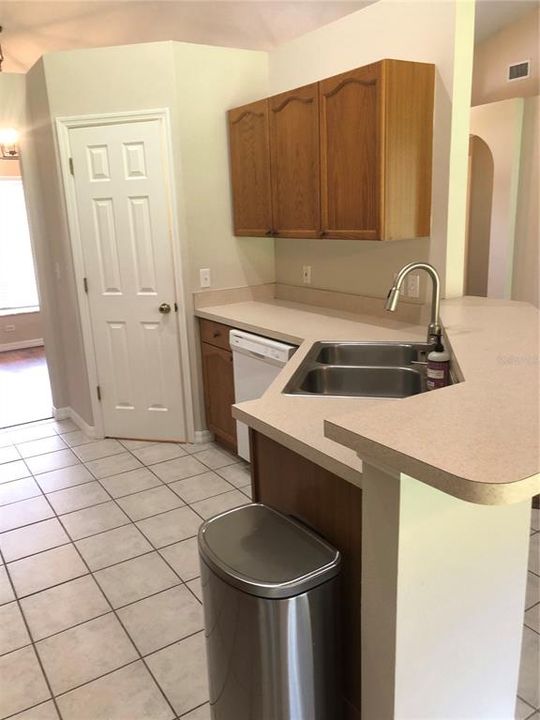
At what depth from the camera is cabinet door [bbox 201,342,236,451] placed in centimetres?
371

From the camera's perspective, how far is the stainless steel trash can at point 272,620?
1362mm

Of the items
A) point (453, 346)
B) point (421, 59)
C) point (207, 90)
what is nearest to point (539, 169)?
point (421, 59)

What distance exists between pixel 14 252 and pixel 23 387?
2.37 metres

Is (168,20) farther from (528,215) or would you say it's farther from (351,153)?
(528,215)

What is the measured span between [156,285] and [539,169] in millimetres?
2786

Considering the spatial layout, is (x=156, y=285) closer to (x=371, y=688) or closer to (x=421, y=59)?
(x=421, y=59)

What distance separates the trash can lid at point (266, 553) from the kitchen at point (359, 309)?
103 millimetres

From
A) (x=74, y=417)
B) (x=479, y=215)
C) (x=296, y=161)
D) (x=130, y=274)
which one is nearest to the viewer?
(x=296, y=161)

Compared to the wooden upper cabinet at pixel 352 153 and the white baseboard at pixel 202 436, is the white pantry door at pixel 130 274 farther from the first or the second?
the wooden upper cabinet at pixel 352 153

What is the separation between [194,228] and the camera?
381 cm

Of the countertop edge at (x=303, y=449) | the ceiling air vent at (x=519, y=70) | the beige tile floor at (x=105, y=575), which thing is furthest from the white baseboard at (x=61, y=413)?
the ceiling air vent at (x=519, y=70)

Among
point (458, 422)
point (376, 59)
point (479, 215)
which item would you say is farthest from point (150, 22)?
point (458, 422)

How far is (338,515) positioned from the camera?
5.06 feet

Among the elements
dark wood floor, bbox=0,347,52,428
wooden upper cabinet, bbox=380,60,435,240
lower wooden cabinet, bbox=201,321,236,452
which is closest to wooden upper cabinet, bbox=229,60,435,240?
wooden upper cabinet, bbox=380,60,435,240
